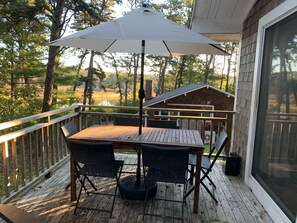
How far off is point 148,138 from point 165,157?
543 mm

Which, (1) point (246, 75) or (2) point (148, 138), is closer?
(2) point (148, 138)

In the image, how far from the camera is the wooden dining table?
2803 millimetres

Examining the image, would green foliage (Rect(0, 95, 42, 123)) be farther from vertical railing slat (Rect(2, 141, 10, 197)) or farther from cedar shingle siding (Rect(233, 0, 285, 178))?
cedar shingle siding (Rect(233, 0, 285, 178))

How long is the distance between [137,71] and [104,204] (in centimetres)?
1943

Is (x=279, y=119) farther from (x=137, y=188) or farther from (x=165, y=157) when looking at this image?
(x=137, y=188)

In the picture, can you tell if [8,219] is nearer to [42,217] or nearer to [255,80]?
[42,217]

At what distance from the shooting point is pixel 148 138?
3000mm

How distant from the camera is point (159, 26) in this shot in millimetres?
2533

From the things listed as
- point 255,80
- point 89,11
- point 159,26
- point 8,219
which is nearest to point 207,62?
point 89,11

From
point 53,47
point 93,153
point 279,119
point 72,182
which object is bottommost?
point 72,182

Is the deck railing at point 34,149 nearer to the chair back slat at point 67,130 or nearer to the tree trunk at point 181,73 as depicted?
the chair back slat at point 67,130

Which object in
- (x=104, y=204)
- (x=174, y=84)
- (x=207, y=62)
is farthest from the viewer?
(x=174, y=84)

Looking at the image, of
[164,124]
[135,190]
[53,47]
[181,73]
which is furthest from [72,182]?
[181,73]

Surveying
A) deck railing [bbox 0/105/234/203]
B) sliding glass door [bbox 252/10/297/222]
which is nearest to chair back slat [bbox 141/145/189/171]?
sliding glass door [bbox 252/10/297/222]
